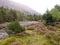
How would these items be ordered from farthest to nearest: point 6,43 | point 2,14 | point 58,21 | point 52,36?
Answer: 1. point 2,14
2. point 58,21
3. point 52,36
4. point 6,43

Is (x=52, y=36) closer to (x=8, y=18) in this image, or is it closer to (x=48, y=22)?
(x=48, y=22)

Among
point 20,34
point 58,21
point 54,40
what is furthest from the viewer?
point 58,21

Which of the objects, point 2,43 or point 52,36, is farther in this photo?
point 52,36

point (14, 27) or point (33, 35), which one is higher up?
point (14, 27)

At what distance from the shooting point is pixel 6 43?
28359 mm

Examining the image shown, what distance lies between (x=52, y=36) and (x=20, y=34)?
301 inches

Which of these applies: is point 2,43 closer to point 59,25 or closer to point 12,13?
point 59,25

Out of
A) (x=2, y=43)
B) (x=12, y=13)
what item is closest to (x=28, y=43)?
(x=2, y=43)

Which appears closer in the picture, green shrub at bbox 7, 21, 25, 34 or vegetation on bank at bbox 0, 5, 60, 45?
vegetation on bank at bbox 0, 5, 60, 45

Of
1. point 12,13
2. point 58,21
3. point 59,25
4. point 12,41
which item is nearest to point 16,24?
point 12,41

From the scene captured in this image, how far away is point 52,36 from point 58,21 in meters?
A: 26.1

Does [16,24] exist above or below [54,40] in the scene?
above

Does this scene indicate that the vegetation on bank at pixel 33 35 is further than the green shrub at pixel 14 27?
No

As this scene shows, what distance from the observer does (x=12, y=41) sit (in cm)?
2925
